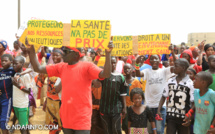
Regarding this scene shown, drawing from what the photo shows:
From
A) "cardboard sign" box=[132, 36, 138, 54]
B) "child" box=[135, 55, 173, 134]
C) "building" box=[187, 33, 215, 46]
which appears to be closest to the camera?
"child" box=[135, 55, 173, 134]

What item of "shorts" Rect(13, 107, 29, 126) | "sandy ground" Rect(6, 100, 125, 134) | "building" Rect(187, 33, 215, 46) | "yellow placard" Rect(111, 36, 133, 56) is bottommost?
"sandy ground" Rect(6, 100, 125, 134)

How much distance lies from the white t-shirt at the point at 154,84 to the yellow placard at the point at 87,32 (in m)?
2.40

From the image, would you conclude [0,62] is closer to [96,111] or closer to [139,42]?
[96,111]

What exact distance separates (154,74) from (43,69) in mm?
3117

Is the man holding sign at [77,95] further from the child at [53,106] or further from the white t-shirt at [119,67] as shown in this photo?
the white t-shirt at [119,67]

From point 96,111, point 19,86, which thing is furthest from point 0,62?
point 96,111

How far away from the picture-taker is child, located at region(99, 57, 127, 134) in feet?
16.9

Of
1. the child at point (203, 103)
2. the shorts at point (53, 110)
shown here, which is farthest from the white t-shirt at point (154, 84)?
the shorts at point (53, 110)

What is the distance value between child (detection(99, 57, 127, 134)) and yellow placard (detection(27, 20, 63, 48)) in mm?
1476

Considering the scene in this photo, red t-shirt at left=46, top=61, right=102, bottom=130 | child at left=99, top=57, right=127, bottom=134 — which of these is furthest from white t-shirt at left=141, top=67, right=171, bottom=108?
red t-shirt at left=46, top=61, right=102, bottom=130

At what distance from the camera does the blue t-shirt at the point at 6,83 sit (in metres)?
5.64

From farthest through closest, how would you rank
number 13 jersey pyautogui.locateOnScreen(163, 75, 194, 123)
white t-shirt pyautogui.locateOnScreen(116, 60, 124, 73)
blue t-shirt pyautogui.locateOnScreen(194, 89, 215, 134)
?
white t-shirt pyautogui.locateOnScreen(116, 60, 124, 73), number 13 jersey pyautogui.locateOnScreen(163, 75, 194, 123), blue t-shirt pyautogui.locateOnScreen(194, 89, 215, 134)

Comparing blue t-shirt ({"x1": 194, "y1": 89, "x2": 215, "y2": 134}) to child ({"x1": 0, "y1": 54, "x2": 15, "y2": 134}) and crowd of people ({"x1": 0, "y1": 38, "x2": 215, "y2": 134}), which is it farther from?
child ({"x1": 0, "y1": 54, "x2": 15, "y2": 134})

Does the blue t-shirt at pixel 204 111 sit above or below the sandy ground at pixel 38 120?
above
